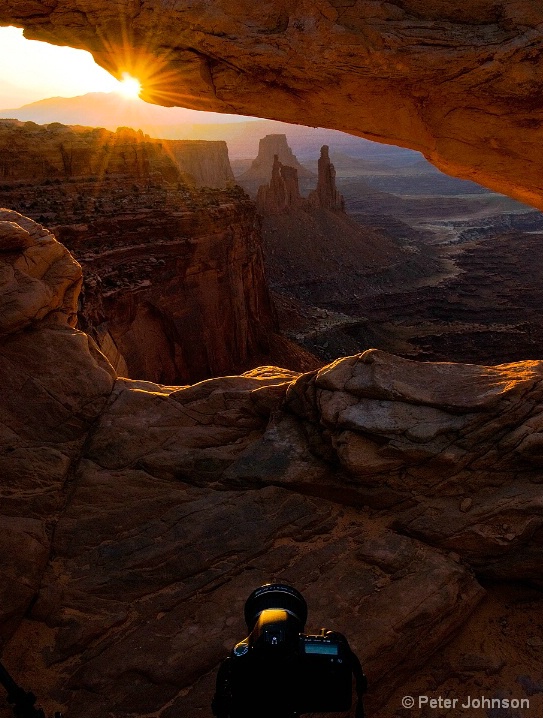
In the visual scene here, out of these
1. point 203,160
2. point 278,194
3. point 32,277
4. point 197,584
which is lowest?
point 197,584

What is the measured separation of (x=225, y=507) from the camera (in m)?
5.80

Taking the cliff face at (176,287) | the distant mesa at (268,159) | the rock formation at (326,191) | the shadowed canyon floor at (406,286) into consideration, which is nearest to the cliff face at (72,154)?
the cliff face at (176,287)

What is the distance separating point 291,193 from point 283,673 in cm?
5852

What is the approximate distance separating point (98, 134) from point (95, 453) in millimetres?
23550

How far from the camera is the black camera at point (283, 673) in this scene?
105 inches

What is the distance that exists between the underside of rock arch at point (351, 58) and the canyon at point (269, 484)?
0.04 m

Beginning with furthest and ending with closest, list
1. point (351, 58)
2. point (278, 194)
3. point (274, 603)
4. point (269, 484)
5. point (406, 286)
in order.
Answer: point (278, 194) < point (406, 286) < point (351, 58) < point (269, 484) < point (274, 603)

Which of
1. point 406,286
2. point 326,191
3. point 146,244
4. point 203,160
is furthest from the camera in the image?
point 203,160

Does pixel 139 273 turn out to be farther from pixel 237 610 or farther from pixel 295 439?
pixel 237 610

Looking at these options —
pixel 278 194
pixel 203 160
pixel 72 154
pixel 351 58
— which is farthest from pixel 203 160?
pixel 351 58

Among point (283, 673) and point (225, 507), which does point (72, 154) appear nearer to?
point (225, 507)

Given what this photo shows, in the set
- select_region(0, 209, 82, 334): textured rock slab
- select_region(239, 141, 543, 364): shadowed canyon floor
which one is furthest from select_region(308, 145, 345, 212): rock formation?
select_region(0, 209, 82, 334): textured rock slab

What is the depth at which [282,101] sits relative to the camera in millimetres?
9289

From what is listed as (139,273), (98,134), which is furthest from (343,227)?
(139,273)
